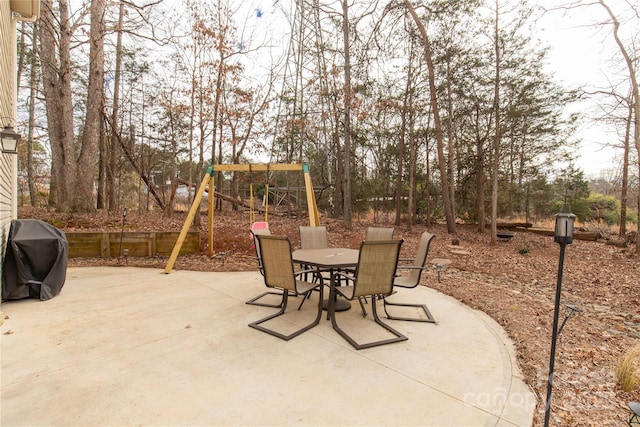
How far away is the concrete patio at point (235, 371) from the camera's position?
1.64m

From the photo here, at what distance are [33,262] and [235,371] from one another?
300cm

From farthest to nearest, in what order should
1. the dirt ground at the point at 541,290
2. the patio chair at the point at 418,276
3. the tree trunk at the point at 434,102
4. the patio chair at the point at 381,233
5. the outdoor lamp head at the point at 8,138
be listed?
the tree trunk at the point at 434,102 → the patio chair at the point at 381,233 → the patio chair at the point at 418,276 → the outdoor lamp head at the point at 8,138 → the dirt ground at the point at 541,290

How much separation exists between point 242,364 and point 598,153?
412 inches

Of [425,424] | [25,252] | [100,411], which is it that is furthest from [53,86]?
[425,424]

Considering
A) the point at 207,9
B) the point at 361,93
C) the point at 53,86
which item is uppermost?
the point at 207,9

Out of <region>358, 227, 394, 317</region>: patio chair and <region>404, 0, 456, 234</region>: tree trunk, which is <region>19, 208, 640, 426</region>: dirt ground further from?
<region>358, 227, 394, 317</region>: patio chair

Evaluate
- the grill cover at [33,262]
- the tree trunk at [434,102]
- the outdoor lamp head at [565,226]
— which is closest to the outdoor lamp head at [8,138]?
the grill cover at [33,262]

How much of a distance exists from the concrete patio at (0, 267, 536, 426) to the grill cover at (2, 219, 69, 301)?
0.16 metres

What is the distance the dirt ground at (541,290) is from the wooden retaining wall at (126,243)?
172 millimetres

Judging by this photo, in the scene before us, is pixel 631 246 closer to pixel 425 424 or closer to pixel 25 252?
pixel 425 424

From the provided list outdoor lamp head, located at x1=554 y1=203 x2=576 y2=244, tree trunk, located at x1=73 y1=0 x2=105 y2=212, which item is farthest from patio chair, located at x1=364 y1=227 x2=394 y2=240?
tree trunk, located at x1=73 y1=0 x2=105 y2=212

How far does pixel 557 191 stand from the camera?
13727 millimetres

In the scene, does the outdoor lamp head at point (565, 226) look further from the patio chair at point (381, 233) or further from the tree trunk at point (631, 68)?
the tree trunk at point (631, 68)

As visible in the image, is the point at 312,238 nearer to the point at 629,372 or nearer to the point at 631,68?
the point at 629,372
